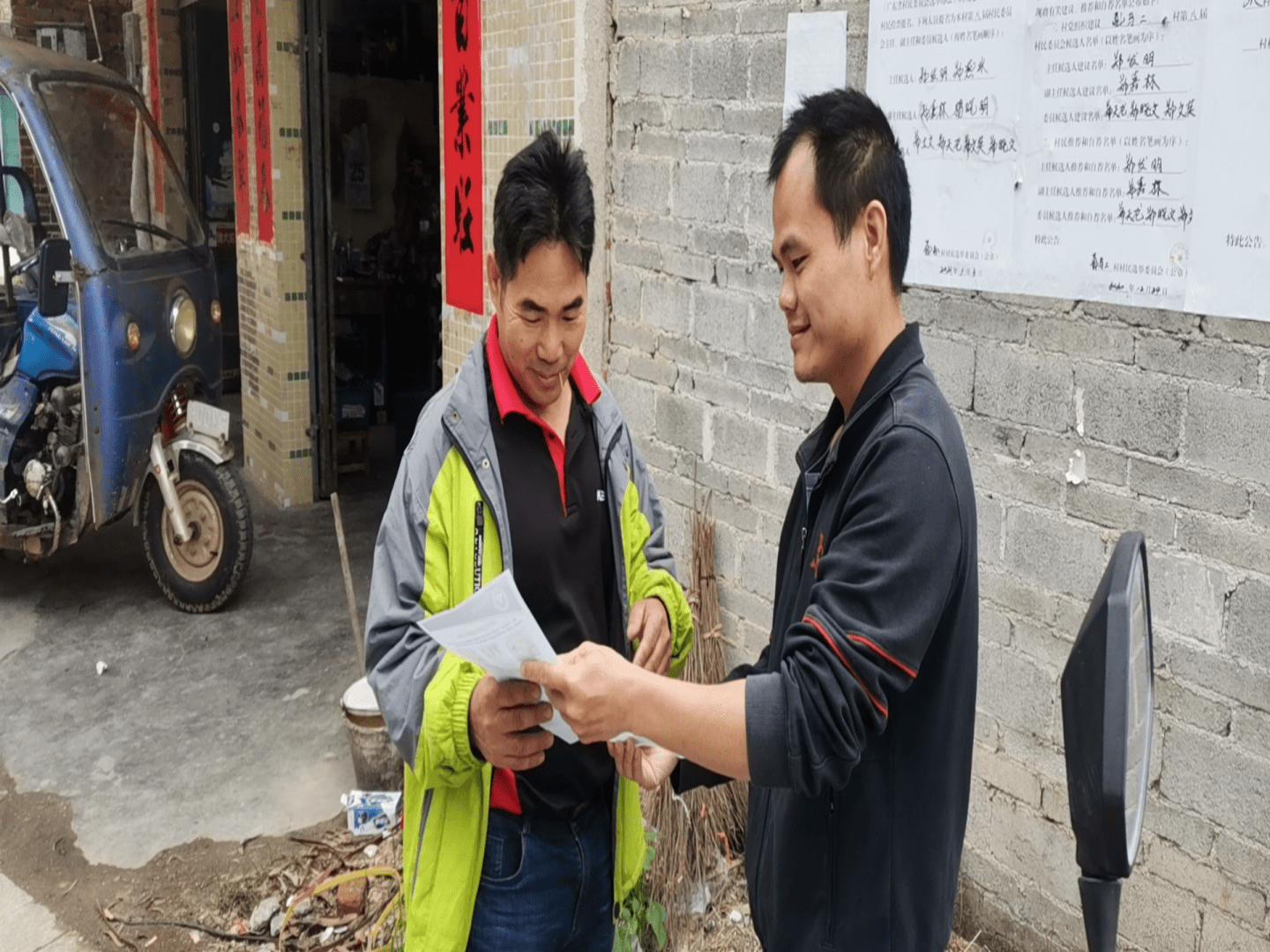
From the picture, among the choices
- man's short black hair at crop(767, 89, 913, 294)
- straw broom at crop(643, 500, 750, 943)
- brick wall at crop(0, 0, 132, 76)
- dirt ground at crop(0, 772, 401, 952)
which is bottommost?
dirt ground at crop(0, 772, 401, 952)

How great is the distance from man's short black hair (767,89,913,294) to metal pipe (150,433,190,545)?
4.73 meters

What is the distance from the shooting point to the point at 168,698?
5.02m

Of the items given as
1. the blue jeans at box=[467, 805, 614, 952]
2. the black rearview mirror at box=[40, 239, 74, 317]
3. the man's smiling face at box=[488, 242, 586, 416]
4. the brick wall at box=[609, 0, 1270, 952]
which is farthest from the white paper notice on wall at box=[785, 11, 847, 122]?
the black rearview mirror at box=[40, 239, 74, 317]

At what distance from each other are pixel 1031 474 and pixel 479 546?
156 centimetres

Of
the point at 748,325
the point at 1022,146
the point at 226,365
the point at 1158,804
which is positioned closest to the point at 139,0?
the point at 226,365

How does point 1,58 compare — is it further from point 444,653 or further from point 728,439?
point 444,653

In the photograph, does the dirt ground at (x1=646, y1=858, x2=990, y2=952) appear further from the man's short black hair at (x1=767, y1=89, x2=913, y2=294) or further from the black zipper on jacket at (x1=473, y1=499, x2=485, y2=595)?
the man's short black hair at (x1=767, y1=89, x2=913, y2=294)

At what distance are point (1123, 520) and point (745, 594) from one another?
1.48 meters

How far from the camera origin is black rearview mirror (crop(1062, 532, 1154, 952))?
98cm

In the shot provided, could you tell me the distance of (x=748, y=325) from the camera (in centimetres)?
385

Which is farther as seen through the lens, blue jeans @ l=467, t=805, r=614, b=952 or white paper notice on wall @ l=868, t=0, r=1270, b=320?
white paper notice on wall @ l=868, t=0, r=1270, b=320

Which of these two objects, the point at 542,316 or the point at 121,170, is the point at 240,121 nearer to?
the point at 121,170

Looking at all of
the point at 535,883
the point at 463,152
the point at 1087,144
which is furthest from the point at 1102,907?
the point at 463,152

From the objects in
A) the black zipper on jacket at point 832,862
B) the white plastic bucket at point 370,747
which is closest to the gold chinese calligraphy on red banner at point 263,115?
the white plastic bucket at point 370,747
